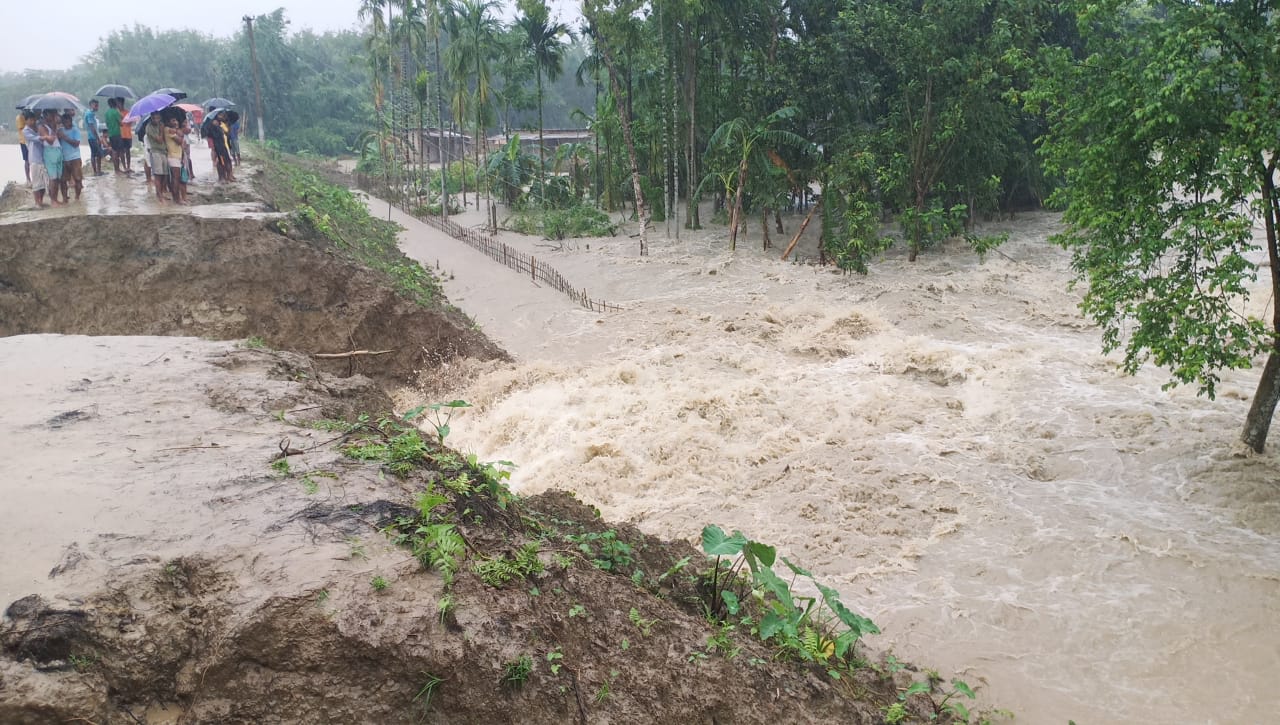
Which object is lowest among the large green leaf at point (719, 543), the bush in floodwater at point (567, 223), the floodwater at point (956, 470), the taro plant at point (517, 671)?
the floodwater at point (956, 470)

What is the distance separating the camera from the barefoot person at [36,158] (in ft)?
41.4

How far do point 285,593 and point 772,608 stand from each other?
115 inches

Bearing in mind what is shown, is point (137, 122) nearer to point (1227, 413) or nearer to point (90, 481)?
point (90, 481)

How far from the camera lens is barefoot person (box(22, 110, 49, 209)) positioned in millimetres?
12611

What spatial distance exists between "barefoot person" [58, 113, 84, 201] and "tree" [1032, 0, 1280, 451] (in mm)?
14583

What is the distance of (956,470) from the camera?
388 inches

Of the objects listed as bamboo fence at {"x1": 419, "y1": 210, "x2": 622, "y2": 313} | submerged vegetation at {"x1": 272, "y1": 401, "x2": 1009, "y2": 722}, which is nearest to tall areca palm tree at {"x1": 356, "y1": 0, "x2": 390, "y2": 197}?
bamboo fence at {"x1": 419, "y1": 210, "x2": 622, "y2": 313}

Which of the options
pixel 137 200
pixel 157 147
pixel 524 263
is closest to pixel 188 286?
pixel 137 200

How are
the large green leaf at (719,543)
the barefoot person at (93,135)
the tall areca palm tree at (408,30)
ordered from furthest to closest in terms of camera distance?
the tall areca palm tree at (408,30)
the barefoot person at (93,135)
the large green leaf at (719,543)

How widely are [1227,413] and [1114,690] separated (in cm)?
658

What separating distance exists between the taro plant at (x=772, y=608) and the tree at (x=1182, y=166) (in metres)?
4.79

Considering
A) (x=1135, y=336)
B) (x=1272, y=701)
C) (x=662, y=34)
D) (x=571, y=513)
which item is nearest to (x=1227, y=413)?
(x=1135, y=336)

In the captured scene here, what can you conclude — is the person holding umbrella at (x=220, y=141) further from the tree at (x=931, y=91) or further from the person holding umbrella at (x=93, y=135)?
the tree at (x=931, y=91)

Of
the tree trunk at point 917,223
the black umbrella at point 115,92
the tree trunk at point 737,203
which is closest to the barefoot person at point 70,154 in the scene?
the black umbrella at point 115,92
